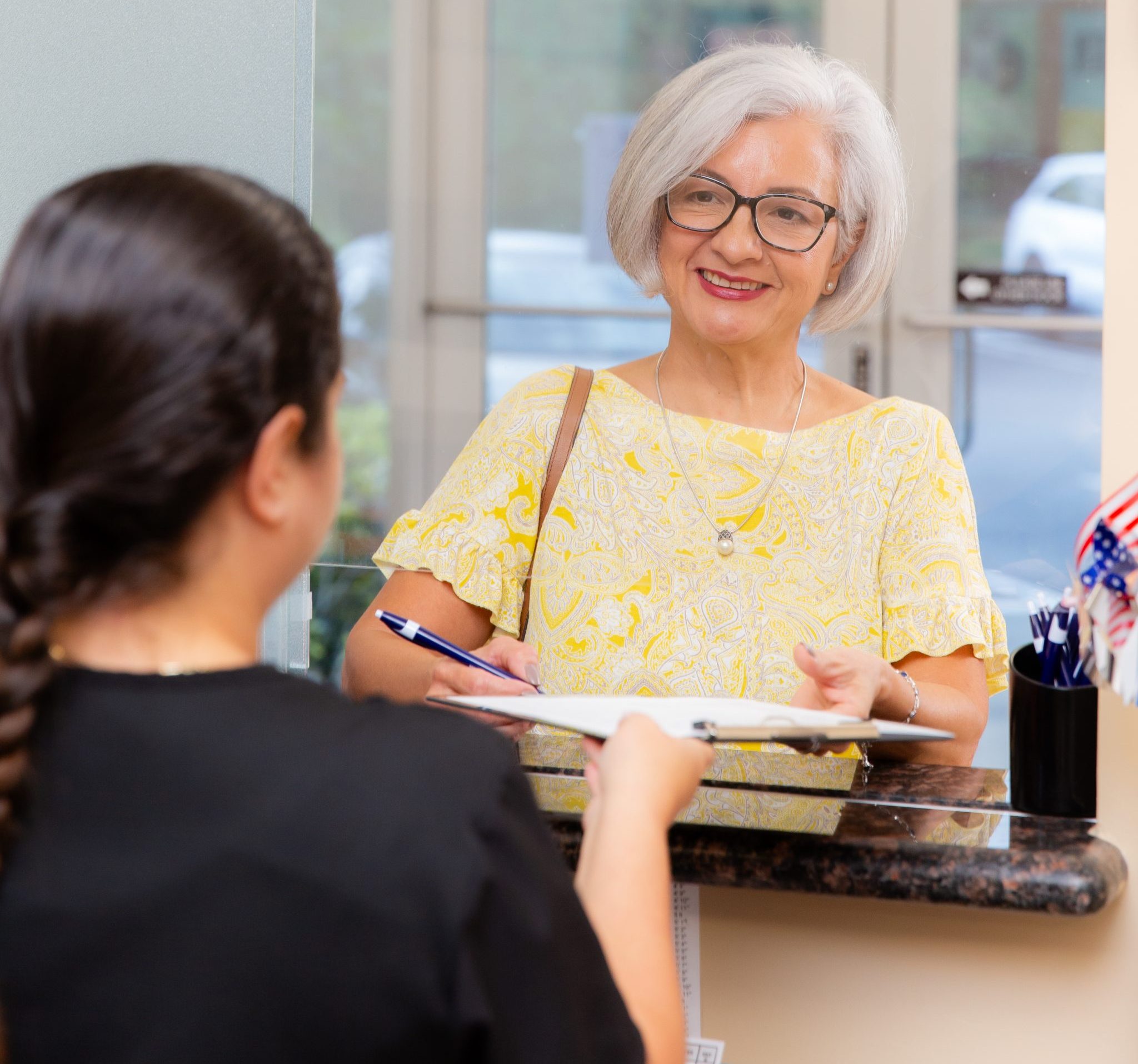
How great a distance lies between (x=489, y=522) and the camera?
1.58 m

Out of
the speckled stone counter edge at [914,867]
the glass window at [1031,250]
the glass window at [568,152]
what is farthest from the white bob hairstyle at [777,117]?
the glass window at [568,152]

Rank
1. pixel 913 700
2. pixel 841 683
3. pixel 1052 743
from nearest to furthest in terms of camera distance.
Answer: pixel 1052 743 → pixel 841 683 → pixel 913 700

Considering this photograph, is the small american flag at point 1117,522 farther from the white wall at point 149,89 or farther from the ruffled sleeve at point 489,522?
the white wall at point 149,89

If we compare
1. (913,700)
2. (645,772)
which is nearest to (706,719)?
(645,772)

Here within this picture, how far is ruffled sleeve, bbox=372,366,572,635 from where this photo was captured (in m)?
1.56

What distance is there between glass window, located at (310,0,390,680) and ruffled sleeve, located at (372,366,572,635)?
222 cm

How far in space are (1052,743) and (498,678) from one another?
51 cm

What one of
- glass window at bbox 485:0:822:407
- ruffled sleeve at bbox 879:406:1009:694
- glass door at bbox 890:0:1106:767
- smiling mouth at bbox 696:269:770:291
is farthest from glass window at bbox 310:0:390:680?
ruffled sleeve at bbox 879:406:1009:694

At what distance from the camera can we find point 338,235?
3.90m

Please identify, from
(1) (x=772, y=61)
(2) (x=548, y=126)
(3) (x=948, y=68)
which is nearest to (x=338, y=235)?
(2) (x=548, y=126)

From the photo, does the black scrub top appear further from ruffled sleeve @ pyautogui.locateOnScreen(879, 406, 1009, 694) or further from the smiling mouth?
the smiling mouth

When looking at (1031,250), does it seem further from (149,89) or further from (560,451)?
(149,89)

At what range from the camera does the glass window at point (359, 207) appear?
3.84 metres

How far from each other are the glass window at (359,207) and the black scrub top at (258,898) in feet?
10.4
